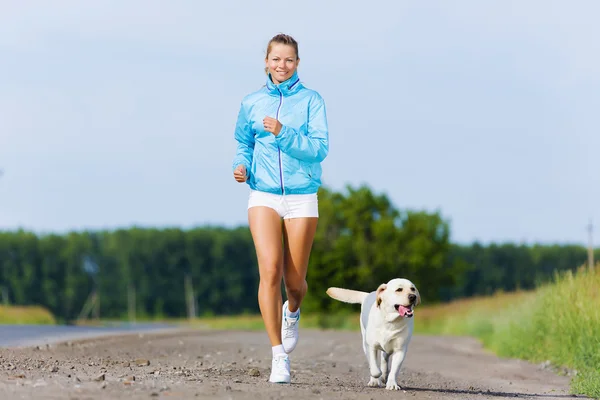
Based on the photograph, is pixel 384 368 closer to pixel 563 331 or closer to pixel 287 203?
pixel 287 203

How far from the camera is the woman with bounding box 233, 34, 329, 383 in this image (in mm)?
7395

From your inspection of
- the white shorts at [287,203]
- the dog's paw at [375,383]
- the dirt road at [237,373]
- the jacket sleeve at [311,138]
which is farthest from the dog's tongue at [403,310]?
the jacket sleeve at [311,138]

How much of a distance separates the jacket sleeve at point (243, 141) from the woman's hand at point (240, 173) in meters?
0.12

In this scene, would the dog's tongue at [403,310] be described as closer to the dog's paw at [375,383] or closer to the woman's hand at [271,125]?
the dog's paw at [375,383]

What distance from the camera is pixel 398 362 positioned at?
8.21 m

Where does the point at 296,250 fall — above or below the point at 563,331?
above

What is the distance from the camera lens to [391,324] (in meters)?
8.11

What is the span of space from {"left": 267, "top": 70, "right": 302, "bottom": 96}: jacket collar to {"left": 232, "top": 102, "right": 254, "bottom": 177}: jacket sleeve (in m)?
0.30

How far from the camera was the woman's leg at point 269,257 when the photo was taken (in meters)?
7.38

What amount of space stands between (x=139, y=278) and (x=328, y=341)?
38450mm

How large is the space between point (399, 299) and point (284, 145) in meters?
1.77

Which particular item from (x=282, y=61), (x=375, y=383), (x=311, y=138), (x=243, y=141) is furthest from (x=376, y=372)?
(x=282, y=61)

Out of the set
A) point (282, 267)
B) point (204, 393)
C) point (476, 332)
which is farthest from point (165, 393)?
point (476, 332)

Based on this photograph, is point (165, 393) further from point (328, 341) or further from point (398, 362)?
point (328, 341)
